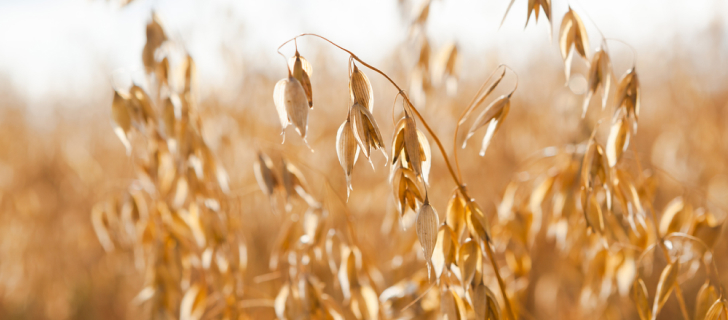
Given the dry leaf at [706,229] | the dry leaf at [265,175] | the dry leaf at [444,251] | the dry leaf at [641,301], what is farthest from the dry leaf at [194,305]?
the dry leaf at [706,229]

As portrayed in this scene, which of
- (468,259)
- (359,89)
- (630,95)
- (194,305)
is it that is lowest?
(194,305)

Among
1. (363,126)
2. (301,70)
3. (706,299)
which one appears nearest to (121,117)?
(301,70)

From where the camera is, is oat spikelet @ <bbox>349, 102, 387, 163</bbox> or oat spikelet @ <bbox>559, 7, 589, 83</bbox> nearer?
oat spikelet @ <bbox>349, 102, 387, 163</bbox>

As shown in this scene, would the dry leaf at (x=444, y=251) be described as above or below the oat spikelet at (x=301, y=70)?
below

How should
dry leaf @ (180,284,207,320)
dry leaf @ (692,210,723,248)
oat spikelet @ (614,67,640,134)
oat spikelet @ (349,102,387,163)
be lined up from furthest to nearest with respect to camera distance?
dry leaf @ (180,284,207,320) < dry leaf @ (692,210,723,248) < oat spikelet @ (614,67,640,134) < oat spikelet @ (349,102,387,163)

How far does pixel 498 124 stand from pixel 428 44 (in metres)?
0.57

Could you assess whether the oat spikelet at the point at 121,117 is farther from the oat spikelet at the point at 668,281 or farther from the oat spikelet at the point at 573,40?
the oat spikelet at the point at 668,281

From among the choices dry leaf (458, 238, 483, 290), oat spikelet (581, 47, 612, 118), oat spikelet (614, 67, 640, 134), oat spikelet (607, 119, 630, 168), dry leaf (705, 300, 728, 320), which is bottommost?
dry leaf (705, 300, 728, 320)

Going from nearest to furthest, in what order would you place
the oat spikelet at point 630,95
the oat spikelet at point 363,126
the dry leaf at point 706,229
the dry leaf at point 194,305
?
the oat spikelet at point 363,126 < the oat spikelet at point 630,95 < the dry leaf at point 706,229 < the dry leaf at point 194,305

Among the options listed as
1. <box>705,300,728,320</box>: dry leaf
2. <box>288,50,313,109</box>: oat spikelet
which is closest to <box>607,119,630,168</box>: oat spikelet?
<box>705,300,728,320</box>: dry leaf

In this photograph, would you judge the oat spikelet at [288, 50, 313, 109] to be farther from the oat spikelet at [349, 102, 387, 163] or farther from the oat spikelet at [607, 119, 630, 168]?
the oat spikelet at [607, 119, 630, 168]

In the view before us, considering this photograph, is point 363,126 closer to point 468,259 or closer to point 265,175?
point 468,259

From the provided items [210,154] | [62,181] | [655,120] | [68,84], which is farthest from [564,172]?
[68,84]

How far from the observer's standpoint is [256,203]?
2148 mm
